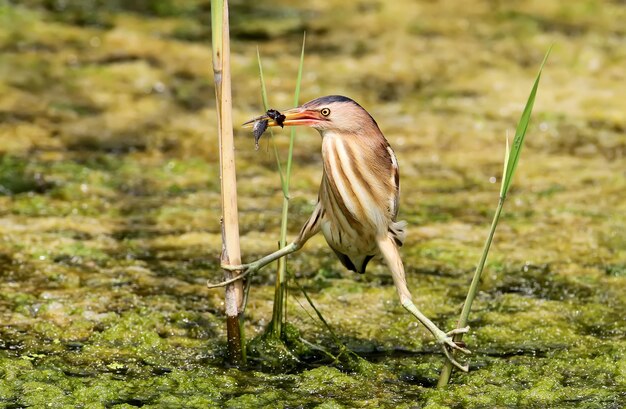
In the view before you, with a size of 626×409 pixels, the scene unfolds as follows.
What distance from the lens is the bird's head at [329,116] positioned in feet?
7.63

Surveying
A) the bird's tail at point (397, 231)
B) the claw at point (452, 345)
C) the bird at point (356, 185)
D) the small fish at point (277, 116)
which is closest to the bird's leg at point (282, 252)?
the bird at point (356, 185)

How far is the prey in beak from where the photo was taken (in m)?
2.30

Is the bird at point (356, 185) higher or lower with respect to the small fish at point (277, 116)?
lower

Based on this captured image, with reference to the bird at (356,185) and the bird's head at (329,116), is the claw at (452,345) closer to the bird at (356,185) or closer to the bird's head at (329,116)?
the bird at (356,185)

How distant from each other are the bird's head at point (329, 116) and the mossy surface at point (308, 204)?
0.67 meters

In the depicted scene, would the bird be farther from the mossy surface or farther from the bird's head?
the mossy surface

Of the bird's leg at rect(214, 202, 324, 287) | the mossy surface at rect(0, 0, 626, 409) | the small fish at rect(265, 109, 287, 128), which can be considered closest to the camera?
the small fish at rect(265, 109, 287, 128)

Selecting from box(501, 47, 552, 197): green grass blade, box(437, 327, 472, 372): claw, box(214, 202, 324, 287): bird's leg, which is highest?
box(501, 47, 552, 197): green grass blade

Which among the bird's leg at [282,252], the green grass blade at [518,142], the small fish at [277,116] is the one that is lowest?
the bird's leg at [282,252]

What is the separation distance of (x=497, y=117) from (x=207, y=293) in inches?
90.4

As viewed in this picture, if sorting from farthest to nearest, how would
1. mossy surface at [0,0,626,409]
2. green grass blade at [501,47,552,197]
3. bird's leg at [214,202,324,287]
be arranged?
1. mossy surface at [0,0,626,409]
2. bird's leg at [214,202,324,287]
3. green grass blade at [501,47,552,197]

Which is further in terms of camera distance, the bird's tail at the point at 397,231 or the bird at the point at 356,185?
the bird's tail at the point at 397,231

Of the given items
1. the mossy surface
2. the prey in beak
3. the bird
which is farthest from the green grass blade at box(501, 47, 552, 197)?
the mossy surface

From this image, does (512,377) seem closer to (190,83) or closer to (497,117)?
(497,117)
